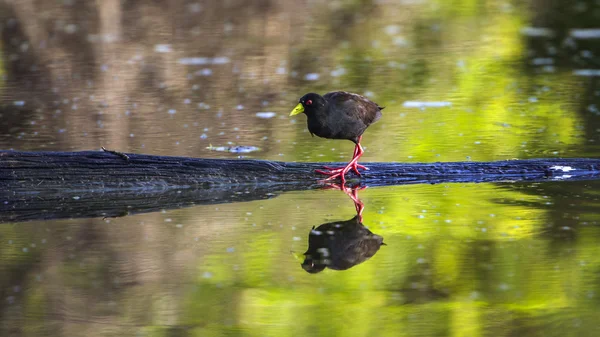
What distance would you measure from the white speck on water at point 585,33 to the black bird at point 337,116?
10375mm

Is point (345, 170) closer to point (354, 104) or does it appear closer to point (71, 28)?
point (354, 104)

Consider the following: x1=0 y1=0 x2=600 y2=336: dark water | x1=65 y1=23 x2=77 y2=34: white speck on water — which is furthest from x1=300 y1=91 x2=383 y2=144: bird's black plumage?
x1=65 y1=23 x2=77 y2=34: white speck on water

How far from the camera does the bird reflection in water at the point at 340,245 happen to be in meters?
6.65

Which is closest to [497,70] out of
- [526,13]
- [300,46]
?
[300,46]

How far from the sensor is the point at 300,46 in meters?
18.0

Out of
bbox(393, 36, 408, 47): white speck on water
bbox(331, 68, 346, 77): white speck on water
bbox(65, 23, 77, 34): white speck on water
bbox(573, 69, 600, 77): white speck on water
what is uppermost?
bbox(573, 69, 600, 77): white speck on water

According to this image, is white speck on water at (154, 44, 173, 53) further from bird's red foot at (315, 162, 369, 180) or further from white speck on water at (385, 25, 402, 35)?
bird's red foot at (315, 162, 369, 180)

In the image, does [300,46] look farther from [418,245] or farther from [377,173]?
[418,245]

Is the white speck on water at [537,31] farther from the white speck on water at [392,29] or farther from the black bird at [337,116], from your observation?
the black bird at [337,116]

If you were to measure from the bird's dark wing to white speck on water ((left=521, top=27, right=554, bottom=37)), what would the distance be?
10.5 m

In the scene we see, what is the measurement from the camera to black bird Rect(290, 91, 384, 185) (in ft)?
26.9

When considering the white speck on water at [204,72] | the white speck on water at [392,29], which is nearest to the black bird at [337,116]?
Result: the white speck on water at [204,72]

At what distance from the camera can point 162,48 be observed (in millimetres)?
18094

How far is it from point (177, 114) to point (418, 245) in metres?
6.00
